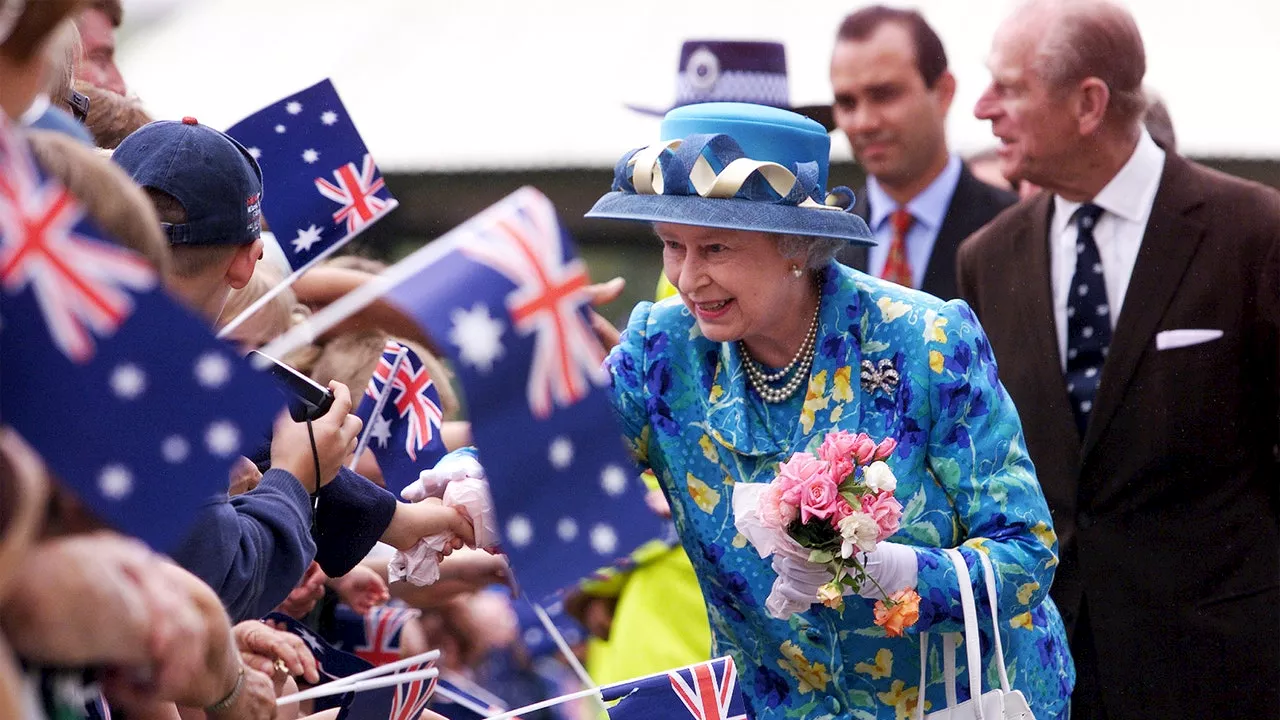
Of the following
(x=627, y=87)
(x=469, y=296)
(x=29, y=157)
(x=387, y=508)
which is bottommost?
(x=627, y=87)

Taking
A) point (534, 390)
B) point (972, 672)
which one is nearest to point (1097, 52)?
point (972, 672)

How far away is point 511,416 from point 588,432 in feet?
0.42

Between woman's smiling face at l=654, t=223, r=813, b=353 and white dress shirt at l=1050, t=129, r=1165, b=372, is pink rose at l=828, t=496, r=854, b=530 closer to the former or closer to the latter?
woman's smiling face at l=654, t=223, r=813, b=353

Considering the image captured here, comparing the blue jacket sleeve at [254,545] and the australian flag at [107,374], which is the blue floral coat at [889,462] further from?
the australian flag at [107,374]

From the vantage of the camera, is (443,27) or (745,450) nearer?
(745,450)

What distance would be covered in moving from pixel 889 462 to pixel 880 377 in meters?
0.18

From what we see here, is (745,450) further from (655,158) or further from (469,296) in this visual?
(469,296)

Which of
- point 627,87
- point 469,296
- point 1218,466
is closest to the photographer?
point 469,296

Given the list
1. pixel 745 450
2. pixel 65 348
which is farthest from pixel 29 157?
pixel 745 450

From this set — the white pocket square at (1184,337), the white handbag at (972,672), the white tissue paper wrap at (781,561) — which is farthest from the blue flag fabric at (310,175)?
the white pocket square at (1184,337)

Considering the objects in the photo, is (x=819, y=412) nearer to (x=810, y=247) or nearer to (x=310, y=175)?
(x=810, y=247)

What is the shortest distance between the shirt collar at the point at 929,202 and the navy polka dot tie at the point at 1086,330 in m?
1.00

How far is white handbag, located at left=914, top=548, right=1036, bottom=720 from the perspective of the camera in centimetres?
330

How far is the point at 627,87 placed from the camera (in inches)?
512
